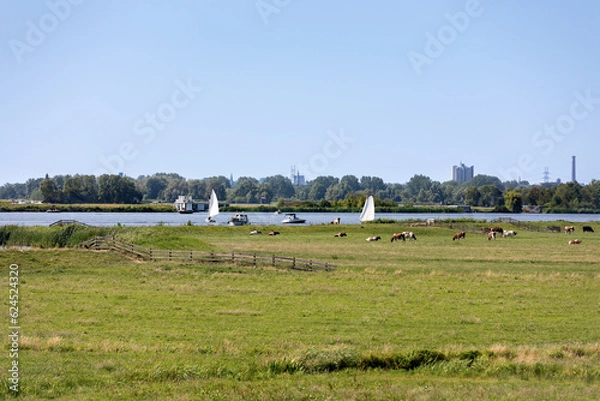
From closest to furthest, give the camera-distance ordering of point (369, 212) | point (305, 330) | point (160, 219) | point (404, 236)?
point (305, 330)
point (404, 236)
point (369, 212)
point (160, 219)

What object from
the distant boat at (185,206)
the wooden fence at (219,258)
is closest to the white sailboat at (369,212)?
the wooden fence at (219,258)

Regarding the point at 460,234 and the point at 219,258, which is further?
the point at 460,234

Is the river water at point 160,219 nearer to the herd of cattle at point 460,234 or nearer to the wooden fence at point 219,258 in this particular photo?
the herd of cattle at point 460,234

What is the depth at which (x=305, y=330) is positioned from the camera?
23047mm

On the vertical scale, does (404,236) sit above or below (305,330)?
above

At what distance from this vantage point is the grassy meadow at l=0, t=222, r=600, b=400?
1508 centimetres

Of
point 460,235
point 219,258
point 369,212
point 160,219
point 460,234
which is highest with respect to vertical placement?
point 369,212

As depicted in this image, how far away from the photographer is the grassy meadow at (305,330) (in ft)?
49.5

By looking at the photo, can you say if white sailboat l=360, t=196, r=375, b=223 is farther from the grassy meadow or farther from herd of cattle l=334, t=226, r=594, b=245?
the grassy meadow

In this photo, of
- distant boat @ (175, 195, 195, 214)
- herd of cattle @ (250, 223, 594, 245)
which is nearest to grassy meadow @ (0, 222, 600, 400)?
herd of cattle @ (250, 223, 594, 245)

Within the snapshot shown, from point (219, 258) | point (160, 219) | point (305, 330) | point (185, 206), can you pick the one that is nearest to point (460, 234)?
point (219, 258)

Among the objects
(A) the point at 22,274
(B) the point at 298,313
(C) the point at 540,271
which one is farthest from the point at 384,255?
(B) the point at 298,313

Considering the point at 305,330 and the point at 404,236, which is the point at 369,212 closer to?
the point at 404,236

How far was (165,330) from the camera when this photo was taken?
22.8 m
